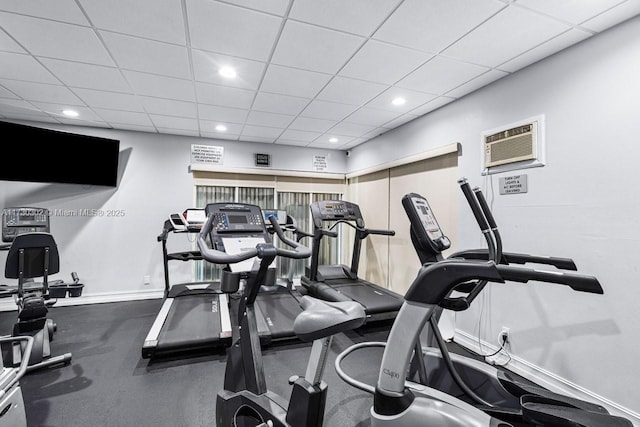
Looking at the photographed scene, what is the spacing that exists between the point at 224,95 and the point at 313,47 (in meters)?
1.31

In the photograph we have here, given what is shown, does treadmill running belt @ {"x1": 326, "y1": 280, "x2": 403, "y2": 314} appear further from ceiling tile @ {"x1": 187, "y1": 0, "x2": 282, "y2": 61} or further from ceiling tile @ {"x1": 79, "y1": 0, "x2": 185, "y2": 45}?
ceiling tile @ {"x1": 79, "y1": 0, "x2": 185, "y2": 45}

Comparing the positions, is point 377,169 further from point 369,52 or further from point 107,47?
point 107,47

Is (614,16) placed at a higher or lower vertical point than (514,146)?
higher

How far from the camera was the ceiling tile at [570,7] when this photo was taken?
1.72m

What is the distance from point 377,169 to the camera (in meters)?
4.54

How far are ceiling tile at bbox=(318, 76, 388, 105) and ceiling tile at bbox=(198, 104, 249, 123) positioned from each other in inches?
43.9

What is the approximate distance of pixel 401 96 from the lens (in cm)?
309

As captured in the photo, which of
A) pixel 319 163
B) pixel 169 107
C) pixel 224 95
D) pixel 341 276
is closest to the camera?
pixel 224 95

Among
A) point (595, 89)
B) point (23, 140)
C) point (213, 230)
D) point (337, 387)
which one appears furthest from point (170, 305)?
point (595, 89)

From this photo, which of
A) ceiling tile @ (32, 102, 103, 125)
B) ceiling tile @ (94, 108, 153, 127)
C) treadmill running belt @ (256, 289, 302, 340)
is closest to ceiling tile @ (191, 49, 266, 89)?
ceiling tile @ (94, 108, 153, 127)

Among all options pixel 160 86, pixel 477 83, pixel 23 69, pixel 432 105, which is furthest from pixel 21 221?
pixel 477 83

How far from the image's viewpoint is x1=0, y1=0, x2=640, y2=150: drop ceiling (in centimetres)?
181

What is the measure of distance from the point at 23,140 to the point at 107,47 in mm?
2440

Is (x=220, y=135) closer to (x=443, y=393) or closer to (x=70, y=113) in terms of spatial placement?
(x=70, y=113)
